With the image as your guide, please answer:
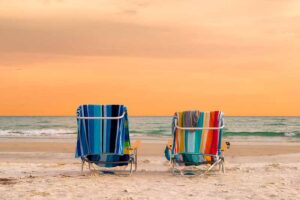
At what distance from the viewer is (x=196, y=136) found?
722 cm

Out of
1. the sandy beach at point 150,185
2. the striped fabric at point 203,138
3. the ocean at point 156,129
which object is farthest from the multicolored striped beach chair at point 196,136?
the ocean at point 156,129

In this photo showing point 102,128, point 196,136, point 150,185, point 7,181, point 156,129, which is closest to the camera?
point 150,185

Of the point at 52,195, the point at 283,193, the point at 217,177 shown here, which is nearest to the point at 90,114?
the point at 52,195

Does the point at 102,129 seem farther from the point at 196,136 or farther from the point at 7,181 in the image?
the point at 7,181

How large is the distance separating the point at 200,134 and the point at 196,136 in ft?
0.23

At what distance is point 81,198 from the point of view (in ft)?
18.0

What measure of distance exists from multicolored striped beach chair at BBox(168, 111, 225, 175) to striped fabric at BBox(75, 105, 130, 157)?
35.3 inches

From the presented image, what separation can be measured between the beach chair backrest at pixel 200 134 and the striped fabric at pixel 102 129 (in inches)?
36.1

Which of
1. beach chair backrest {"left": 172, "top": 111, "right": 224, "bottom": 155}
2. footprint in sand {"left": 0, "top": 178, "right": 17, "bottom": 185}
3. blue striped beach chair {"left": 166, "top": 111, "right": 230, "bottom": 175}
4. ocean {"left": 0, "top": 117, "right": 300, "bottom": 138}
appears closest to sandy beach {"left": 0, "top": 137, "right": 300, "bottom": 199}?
footprint in sand {"left": 0, "top": 178, "right": 17, "bottom": 185}

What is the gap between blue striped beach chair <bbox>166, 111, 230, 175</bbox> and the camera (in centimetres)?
721

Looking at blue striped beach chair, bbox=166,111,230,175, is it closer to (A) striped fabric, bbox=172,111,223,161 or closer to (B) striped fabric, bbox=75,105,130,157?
(A) striped fabric, bbox=172,111,223,161

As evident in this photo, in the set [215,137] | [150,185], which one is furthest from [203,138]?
[150,185]

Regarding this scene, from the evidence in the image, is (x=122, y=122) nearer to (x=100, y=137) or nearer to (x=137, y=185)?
(x=100, y=137)

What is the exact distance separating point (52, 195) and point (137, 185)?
130 centimetres
